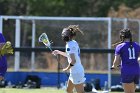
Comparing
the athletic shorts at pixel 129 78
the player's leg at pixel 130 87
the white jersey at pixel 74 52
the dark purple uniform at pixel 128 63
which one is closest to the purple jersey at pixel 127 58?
the dark purple uniform at pixel 128 63

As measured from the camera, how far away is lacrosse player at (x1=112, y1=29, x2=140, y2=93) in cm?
1282

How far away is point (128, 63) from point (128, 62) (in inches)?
0.9

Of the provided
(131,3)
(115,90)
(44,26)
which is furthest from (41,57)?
(131,3)

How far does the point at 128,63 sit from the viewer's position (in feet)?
42.3

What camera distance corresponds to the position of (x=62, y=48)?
73.8ft

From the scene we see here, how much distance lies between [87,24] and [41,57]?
8721 millimetres

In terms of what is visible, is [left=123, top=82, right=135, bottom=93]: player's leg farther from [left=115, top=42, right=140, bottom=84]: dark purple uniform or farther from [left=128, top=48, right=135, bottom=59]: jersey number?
[left=128, top=48, right=135, bottom=59]: jersey number

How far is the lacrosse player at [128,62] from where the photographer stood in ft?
42.1

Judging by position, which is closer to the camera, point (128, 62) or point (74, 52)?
point (128, 62)

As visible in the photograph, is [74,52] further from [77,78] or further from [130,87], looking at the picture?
[130,87]

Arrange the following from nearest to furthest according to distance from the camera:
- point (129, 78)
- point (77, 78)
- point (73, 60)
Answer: point (129, 78) → point (73, 60) → point (77, 78)

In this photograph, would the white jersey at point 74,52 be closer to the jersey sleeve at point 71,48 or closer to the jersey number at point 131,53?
the jersey sleeve at point 71,48

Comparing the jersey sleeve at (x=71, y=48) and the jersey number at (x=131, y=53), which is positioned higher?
the jersey sleeve at (x=71, y=48)

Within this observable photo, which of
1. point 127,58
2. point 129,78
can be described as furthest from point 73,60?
point 129,78
